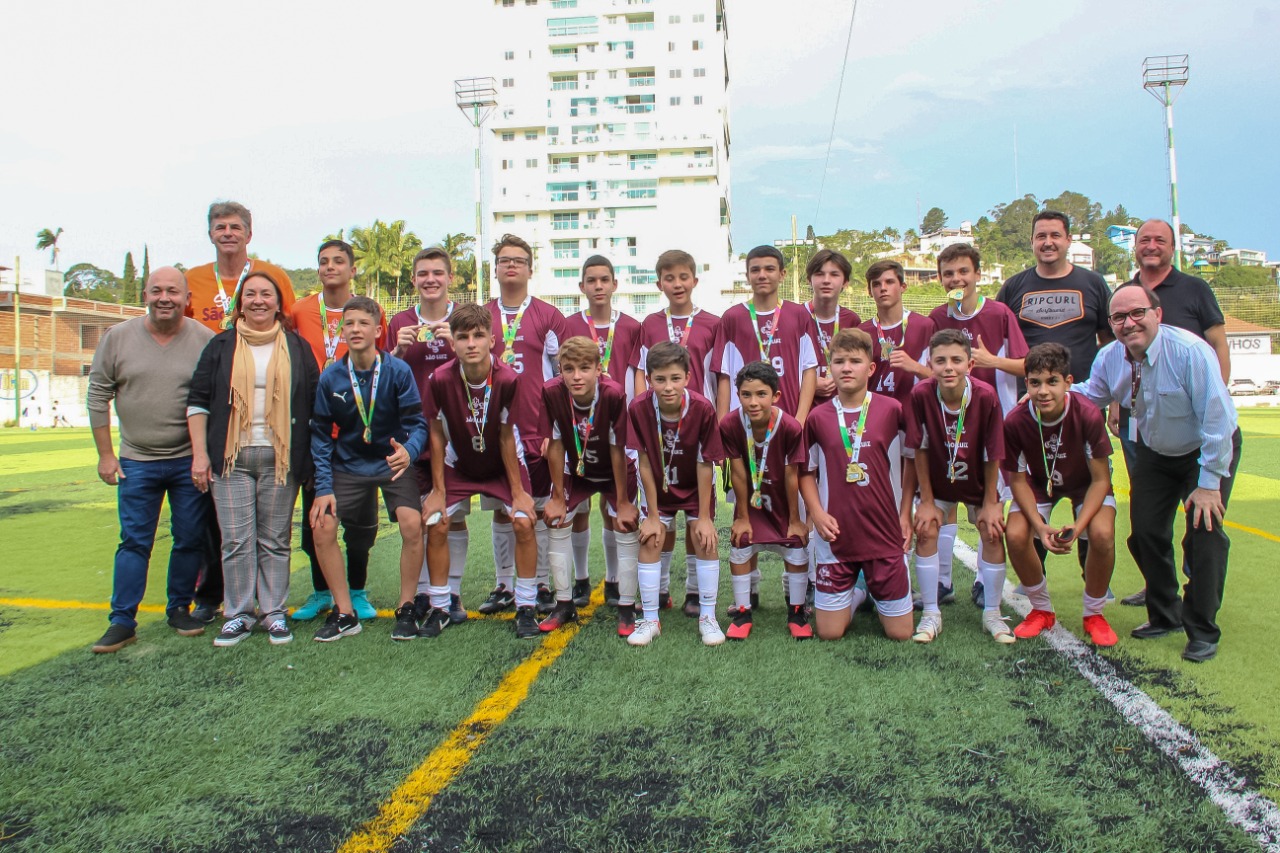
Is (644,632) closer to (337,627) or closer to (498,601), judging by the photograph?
(498,601)

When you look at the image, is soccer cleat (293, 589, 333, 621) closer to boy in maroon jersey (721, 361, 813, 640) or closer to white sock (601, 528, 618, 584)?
white sock (601, 528, 618, 584)

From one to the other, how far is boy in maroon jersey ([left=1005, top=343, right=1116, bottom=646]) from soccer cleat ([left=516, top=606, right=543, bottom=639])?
8.44 ft

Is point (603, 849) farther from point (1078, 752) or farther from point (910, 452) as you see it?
point (910, 452)

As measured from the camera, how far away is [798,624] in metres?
4.41

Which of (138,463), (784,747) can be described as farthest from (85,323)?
(784,747)

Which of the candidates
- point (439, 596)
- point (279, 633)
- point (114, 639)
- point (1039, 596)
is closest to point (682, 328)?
point (439, 596)

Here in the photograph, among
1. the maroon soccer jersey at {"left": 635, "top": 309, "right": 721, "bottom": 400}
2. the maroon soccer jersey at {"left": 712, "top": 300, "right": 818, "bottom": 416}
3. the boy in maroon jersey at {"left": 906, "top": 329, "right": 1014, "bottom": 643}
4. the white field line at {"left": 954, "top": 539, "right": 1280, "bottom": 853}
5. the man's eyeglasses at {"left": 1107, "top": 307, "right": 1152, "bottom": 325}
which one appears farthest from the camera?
the maroon soccer jersey at {"left": 635, "top": 309, "right": 721, "bottom": 400}

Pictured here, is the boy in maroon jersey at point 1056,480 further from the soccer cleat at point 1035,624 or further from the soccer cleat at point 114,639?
the soccer cleat at point 114,639

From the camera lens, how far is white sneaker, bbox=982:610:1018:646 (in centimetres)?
420

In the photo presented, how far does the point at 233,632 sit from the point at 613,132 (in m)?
64.6

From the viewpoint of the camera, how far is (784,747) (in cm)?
303

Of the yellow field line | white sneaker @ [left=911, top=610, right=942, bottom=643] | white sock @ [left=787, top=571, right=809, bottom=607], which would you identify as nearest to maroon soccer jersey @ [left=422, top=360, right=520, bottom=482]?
the yellow field line

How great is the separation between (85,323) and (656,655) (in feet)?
167

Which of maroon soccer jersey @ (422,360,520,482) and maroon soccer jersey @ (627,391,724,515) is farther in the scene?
maroon soccer jersey @ (422,360,520,482)
